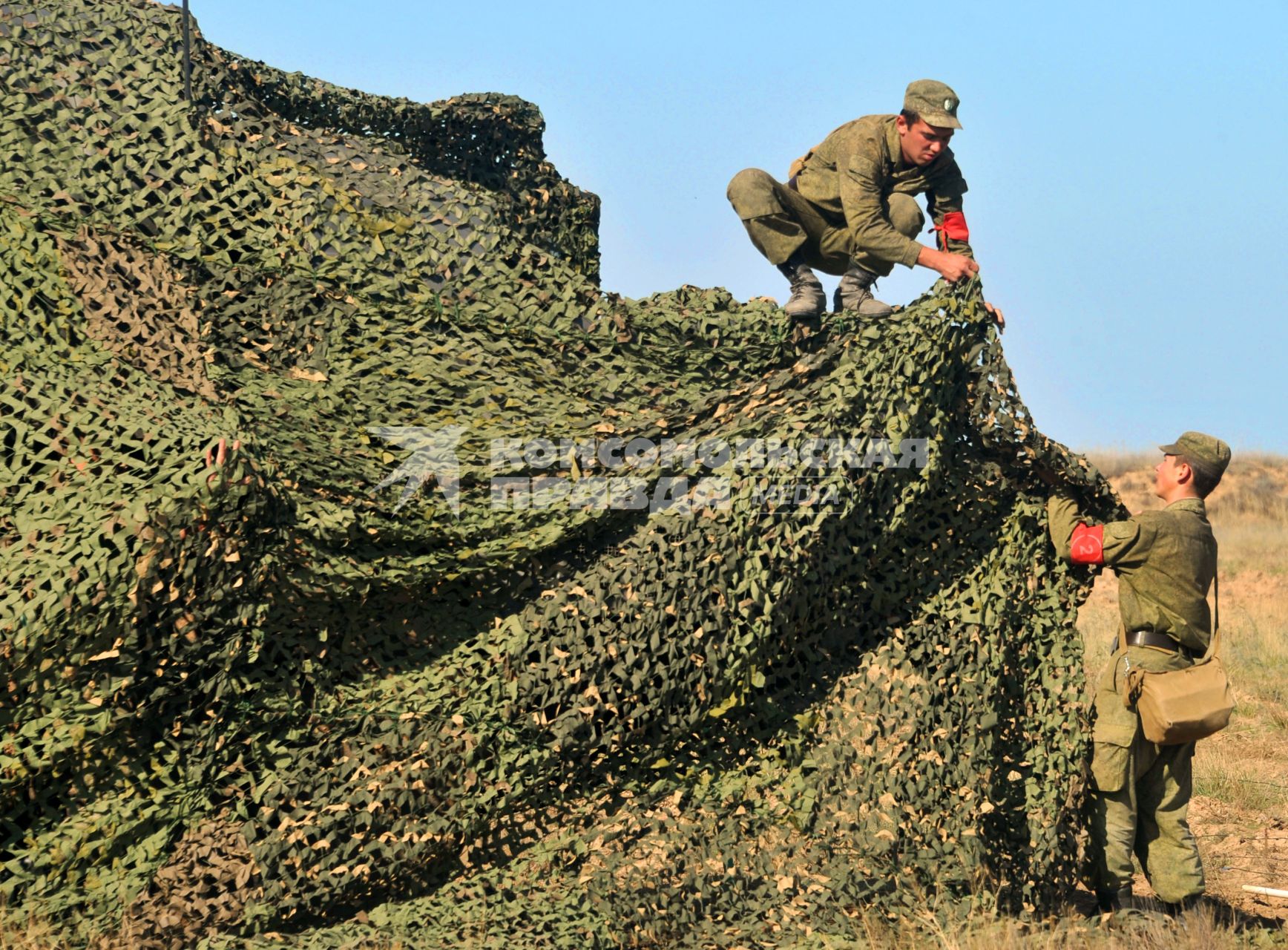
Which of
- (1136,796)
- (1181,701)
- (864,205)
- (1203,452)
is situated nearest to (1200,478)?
(1203,452)

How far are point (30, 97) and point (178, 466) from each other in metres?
1.84

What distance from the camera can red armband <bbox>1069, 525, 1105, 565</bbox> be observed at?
513 cm

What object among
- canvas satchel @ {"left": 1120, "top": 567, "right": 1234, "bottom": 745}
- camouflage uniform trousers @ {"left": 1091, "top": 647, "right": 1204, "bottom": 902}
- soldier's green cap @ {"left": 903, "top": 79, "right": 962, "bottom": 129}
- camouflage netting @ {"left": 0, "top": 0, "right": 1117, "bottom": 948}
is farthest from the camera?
soldier's green cap @ {"left": 903, "top": 79, "right": 962, "bottom": 129}

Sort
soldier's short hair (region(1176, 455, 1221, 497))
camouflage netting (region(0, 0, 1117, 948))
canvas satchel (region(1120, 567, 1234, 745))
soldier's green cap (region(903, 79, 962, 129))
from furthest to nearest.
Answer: soldier's green cap (region(903, 79, 962, 129))
soldier's short hair (region(1176, 455, 1221, 497))
canvas satchel (region(1120, 567, 1234, 745))
camouflage netting (region(0, 0, 1117, 948))

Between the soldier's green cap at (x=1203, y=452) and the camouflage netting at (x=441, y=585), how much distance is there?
41cm

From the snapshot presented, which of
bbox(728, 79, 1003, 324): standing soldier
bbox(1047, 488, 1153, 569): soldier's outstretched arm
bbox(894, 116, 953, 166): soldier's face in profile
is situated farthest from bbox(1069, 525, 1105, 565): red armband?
bbox(894, 116, 953, 166): soldier's face in profile

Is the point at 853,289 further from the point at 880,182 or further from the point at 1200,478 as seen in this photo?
the point at 1200,478

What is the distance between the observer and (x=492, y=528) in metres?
4.94

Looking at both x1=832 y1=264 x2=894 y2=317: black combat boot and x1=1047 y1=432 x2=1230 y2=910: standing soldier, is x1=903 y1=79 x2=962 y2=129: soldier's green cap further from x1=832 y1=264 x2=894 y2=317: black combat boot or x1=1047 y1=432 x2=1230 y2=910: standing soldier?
x1=1047 y1=432 x2=1230 y2=910: standing soldier

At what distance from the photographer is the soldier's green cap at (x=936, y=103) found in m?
5.48

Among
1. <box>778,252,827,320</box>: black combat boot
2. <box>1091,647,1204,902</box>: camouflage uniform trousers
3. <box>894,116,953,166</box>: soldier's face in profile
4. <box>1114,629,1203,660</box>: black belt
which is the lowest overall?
<box>1091,647,1204,902</box>: camouflage uniform trousers

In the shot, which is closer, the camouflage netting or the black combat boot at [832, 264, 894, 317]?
the camouflage netting

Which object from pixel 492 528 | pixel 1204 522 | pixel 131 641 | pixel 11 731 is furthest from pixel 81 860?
pixel 1204 522

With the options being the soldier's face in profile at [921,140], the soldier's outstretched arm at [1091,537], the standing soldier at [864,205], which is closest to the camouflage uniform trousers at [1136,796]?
the soldier's outstretched arm at [1091,537]
